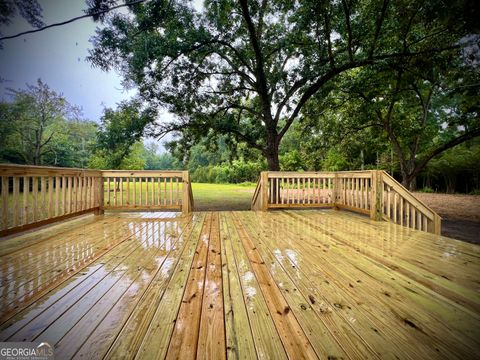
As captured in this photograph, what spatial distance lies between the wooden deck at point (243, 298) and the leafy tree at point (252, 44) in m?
5.33

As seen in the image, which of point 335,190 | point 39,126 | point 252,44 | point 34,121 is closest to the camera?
point 335,190

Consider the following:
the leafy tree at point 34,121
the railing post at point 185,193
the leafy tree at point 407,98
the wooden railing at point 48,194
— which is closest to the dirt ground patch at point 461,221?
the leafy tree at point 407,98

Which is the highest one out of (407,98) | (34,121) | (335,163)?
(34,121)

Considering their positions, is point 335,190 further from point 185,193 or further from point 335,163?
point 335,163

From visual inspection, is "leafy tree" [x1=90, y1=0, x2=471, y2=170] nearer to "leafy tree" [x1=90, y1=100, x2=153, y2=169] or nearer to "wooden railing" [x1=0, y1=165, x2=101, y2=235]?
"leafy tree" [x1=90, y1=100, x2=153, y2=169]

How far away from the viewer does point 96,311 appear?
1323mm

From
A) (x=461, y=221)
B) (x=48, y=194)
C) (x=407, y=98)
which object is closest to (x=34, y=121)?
(x=48, y=194)

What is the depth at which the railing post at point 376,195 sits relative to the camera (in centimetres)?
415

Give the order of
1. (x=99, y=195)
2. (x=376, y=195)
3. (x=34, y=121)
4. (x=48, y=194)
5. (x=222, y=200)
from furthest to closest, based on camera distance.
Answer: (x=34, y=121)
(x=222, y=200)
(x=99, y=195)
(x=376, y=195)
(x=48, y=194)

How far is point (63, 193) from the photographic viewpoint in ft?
12.1

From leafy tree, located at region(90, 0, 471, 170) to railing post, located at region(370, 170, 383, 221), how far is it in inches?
141

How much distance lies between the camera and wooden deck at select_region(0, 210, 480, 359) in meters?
1.06

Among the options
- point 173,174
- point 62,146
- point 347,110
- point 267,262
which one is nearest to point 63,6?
point 173,174

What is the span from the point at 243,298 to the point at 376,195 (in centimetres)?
384
